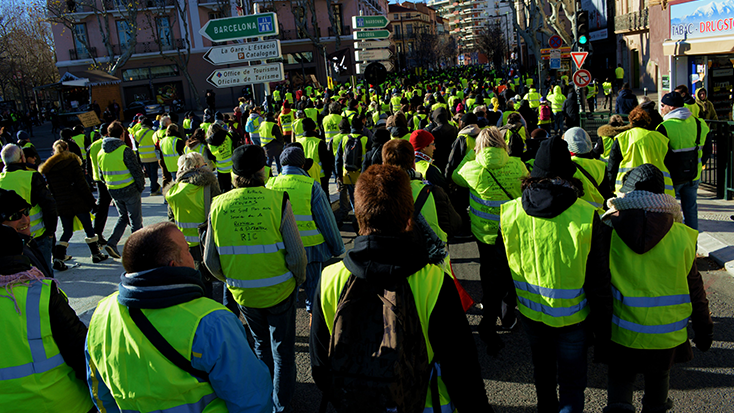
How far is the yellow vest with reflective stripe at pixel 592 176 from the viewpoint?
4.81 metres

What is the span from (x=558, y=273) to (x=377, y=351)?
141cm

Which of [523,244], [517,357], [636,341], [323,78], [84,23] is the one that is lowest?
[517,357]

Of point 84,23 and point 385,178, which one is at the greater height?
point 84,23

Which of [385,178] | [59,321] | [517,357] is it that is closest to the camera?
[385,178]

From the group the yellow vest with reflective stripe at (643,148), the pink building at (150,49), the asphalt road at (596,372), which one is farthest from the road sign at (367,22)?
the pink building at (150,49)

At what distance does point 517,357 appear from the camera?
14.8 ft

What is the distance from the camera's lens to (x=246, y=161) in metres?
3.74

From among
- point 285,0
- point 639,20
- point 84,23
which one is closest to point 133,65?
point 84,23

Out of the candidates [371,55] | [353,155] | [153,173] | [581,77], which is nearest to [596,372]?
[353,155]

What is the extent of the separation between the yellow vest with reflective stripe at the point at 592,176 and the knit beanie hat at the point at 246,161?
110 inches

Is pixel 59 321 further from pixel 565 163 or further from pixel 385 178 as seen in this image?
pixel 565 163

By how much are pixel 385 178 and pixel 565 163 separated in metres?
1.41

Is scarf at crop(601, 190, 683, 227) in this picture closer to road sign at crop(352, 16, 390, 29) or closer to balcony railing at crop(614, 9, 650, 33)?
road sign at crop(352, 16, 390, 29)

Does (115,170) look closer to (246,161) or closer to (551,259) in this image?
(246,161)
